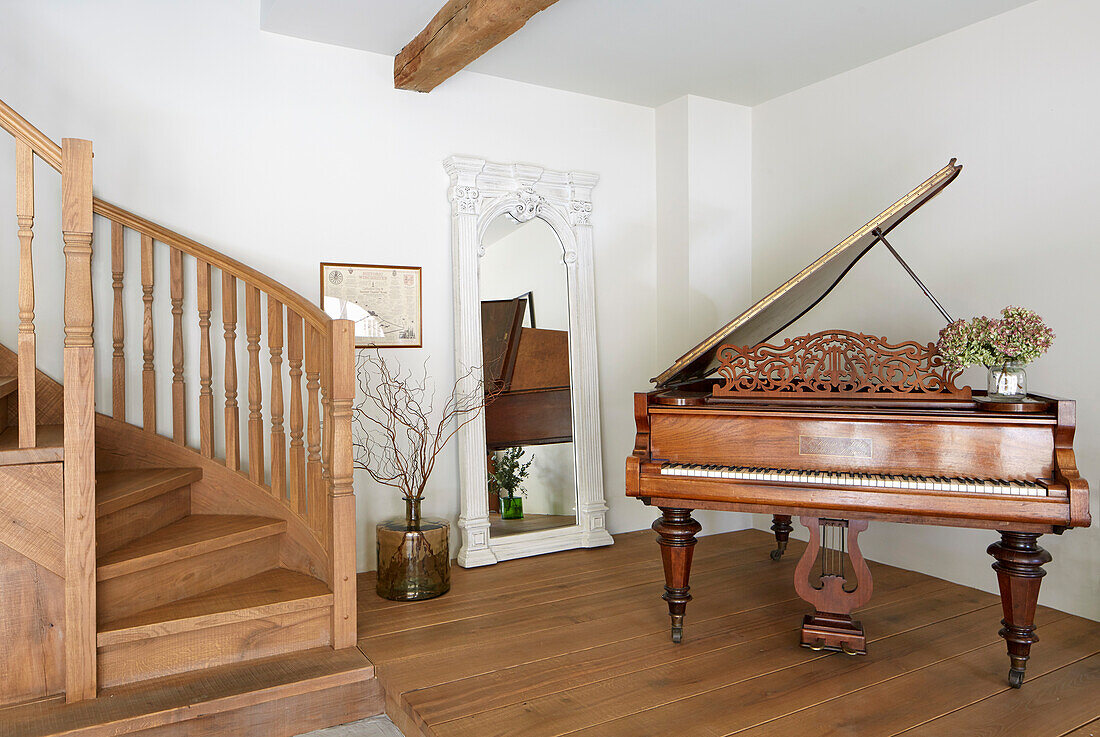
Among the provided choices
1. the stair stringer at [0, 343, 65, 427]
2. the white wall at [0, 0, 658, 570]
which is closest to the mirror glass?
the white wall at [0, 0, 658, 570]

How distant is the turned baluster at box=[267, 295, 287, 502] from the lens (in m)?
3.05

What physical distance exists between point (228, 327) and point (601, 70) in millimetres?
2414

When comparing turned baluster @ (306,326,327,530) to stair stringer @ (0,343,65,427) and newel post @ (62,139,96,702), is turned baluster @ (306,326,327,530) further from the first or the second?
stair stringer @ (0,343,65,427)

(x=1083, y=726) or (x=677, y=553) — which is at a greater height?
(x=677, y=553)

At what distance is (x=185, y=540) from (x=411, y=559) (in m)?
0.96

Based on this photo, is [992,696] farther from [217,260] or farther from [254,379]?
[217,260]

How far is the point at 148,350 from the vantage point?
330 centimetres

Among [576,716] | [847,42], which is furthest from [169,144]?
[847,42]

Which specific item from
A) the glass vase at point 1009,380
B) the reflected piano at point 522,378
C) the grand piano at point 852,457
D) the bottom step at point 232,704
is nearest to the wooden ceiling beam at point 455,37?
the reflected piano at point 522,378

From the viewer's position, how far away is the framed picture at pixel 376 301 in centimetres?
378

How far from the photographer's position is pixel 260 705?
2.48 metres

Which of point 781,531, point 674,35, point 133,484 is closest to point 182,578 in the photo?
point 133,484

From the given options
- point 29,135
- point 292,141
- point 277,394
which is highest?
point 292,141

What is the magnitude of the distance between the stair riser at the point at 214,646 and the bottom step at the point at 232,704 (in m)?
0.03
